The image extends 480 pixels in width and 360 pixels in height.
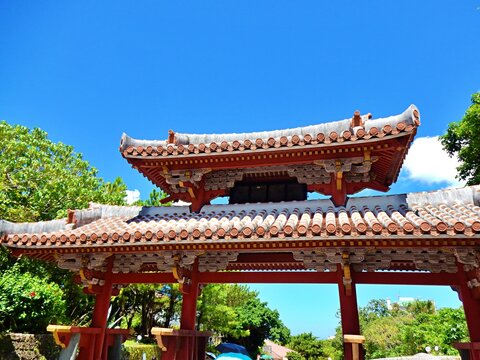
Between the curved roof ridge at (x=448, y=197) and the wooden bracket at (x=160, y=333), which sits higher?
the curved roof ridge at (x=448, y=197)

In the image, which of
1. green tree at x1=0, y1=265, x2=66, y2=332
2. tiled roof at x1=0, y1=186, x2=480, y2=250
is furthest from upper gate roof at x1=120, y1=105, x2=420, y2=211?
green tree at x1=0, y1=265, x2=66, y2=332

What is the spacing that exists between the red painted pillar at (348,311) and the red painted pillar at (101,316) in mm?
5389

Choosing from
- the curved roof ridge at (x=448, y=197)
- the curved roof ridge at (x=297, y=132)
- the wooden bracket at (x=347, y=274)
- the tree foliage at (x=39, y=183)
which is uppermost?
the tree foliage at (x=39, y=183)

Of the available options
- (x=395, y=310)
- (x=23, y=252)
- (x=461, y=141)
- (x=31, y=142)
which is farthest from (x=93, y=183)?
(x=395, y=310)

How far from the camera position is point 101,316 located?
25.9 ft

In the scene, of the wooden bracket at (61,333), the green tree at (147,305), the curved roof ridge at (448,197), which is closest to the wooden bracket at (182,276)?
the wooden bracket at (61,333)

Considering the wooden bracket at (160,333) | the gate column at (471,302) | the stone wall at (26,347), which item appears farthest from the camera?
the stone wall at (26,347)

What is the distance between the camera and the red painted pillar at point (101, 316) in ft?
24.9

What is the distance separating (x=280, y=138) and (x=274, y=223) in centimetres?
217

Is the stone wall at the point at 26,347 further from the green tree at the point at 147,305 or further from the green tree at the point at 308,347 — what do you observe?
the green tree at the point at 308,347

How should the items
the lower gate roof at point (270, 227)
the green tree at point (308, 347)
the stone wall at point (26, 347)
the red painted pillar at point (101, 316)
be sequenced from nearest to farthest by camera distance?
the lower gate roof at point (270, 227), the red painted pillar at point (101, 316), the stone wall at point (26, 347), the green tree at point (308, 347)

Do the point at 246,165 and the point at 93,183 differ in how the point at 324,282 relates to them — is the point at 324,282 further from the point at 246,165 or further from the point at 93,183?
the point at 93,183

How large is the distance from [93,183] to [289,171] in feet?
54.6

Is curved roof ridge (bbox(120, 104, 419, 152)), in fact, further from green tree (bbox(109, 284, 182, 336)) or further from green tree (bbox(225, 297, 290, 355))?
green tree (bbox(225, 297, 290, 355))
